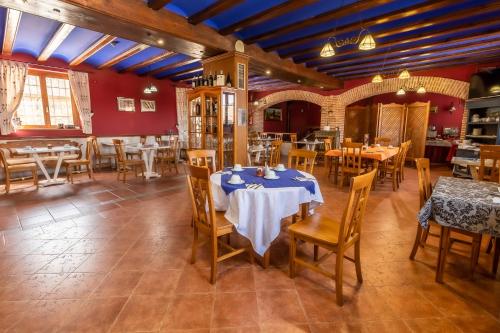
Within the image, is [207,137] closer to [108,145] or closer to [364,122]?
[108,145]

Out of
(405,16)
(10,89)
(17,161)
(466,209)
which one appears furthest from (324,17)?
(10,89)

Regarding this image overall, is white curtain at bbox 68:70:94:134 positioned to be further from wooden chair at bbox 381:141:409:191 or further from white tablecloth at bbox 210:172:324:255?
wooden chair at bbox 381:141:409:191

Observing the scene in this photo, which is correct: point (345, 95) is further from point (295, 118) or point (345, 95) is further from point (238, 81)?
point (295, 118)

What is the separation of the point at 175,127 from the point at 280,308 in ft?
26.7

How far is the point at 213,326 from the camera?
5.17ft

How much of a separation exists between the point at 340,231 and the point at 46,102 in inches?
299

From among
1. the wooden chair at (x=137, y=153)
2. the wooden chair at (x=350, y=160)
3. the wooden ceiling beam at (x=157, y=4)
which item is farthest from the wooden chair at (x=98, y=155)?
the wooden chair at (x=350, y=160)

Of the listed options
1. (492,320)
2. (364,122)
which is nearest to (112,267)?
(492,320)

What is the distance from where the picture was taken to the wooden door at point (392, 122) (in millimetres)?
7898

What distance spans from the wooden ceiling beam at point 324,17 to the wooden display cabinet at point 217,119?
1.11 metres

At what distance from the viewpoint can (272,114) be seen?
12.8m

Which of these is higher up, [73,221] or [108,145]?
[108,145]

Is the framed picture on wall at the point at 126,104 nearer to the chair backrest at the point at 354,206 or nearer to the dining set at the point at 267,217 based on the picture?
the dining set at the point at 267,217

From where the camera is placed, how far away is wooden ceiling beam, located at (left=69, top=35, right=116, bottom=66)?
4.58m
